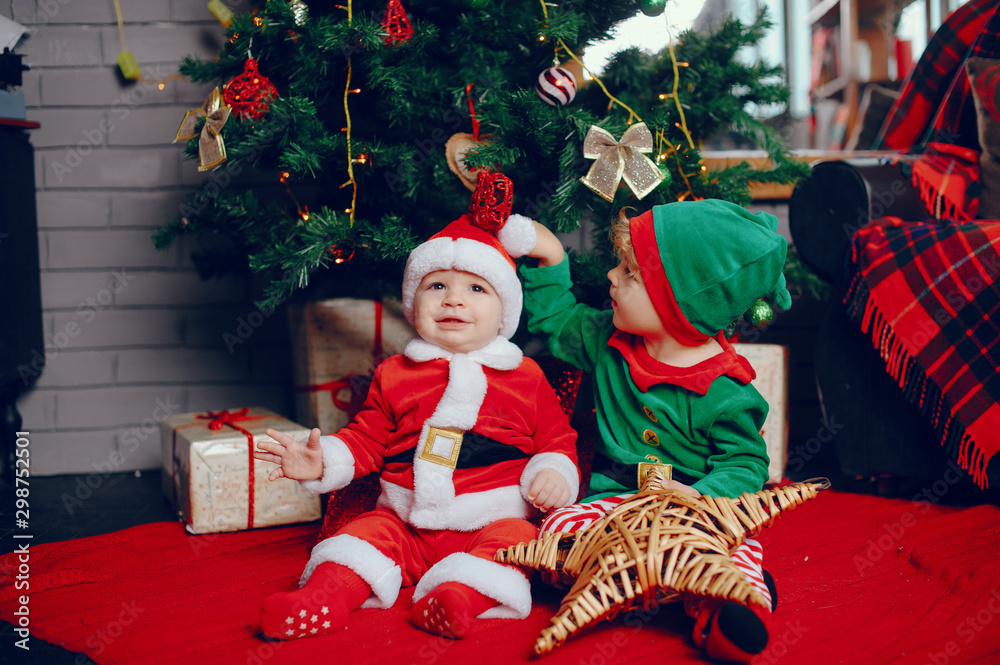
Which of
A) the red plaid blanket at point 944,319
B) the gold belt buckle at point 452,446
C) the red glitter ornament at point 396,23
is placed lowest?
→ the gold belt buckle at point 452,446

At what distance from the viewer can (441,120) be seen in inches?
51.9

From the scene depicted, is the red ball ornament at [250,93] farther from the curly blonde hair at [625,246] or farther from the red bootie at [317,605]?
the red bootie at [317,605]

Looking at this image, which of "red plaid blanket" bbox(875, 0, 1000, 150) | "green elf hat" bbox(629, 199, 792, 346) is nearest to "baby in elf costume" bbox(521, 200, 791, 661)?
"green elf hat" bbox(629, 199, 792, 346)

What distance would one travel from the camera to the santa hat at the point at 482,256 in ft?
3.38

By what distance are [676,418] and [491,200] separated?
419mm

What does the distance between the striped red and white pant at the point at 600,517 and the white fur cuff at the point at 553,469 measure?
0.10 ft

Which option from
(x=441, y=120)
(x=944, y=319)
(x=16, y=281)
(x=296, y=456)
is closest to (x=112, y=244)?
(x=16, y=281)

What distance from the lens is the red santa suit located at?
0.99m

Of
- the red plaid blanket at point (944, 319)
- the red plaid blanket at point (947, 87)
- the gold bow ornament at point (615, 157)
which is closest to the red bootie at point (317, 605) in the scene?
the gold bow ornament at point (615, 157)

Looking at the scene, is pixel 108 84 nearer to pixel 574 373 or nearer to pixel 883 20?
pixel 574 373

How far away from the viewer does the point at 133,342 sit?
175 cm

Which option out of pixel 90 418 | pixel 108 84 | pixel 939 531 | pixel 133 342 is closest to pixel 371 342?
pixel 133 342

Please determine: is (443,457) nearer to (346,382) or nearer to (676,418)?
(676,418)

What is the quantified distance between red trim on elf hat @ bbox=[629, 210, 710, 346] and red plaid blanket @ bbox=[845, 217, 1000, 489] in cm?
48
